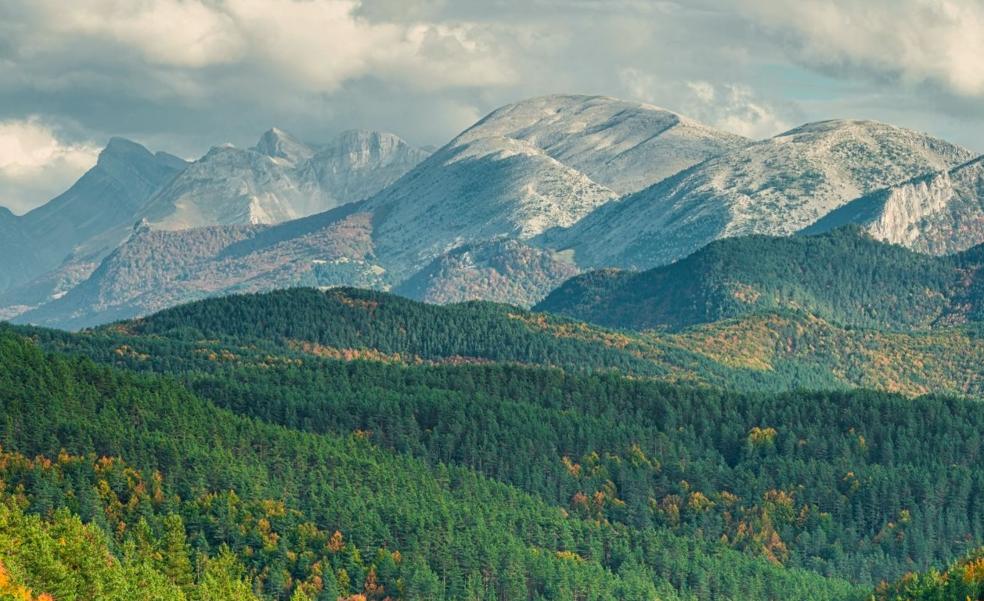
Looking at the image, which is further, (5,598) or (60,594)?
(60,594)

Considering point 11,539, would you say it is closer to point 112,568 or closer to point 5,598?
point 112,568

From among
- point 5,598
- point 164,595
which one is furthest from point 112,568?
point 5,598

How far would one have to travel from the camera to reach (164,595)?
198625 millimetres

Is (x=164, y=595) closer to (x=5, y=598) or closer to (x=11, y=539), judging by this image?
(x=11, y=539)

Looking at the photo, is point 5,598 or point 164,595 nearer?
point 5,598

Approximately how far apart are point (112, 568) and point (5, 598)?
42128 millimetres

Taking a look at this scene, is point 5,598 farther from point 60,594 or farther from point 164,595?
point 164,595

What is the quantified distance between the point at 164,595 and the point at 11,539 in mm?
16243

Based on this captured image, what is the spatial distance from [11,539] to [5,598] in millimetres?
42690

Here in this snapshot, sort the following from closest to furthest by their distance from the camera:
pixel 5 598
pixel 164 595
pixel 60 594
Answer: pixel 5 598
pixel 60 594
pixel 164 595

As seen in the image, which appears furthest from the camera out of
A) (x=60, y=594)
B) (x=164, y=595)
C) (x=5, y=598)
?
(x=164, y=595)

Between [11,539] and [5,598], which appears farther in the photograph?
[11,539]

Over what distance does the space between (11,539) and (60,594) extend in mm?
17696

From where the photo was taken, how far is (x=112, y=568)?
655 feet
